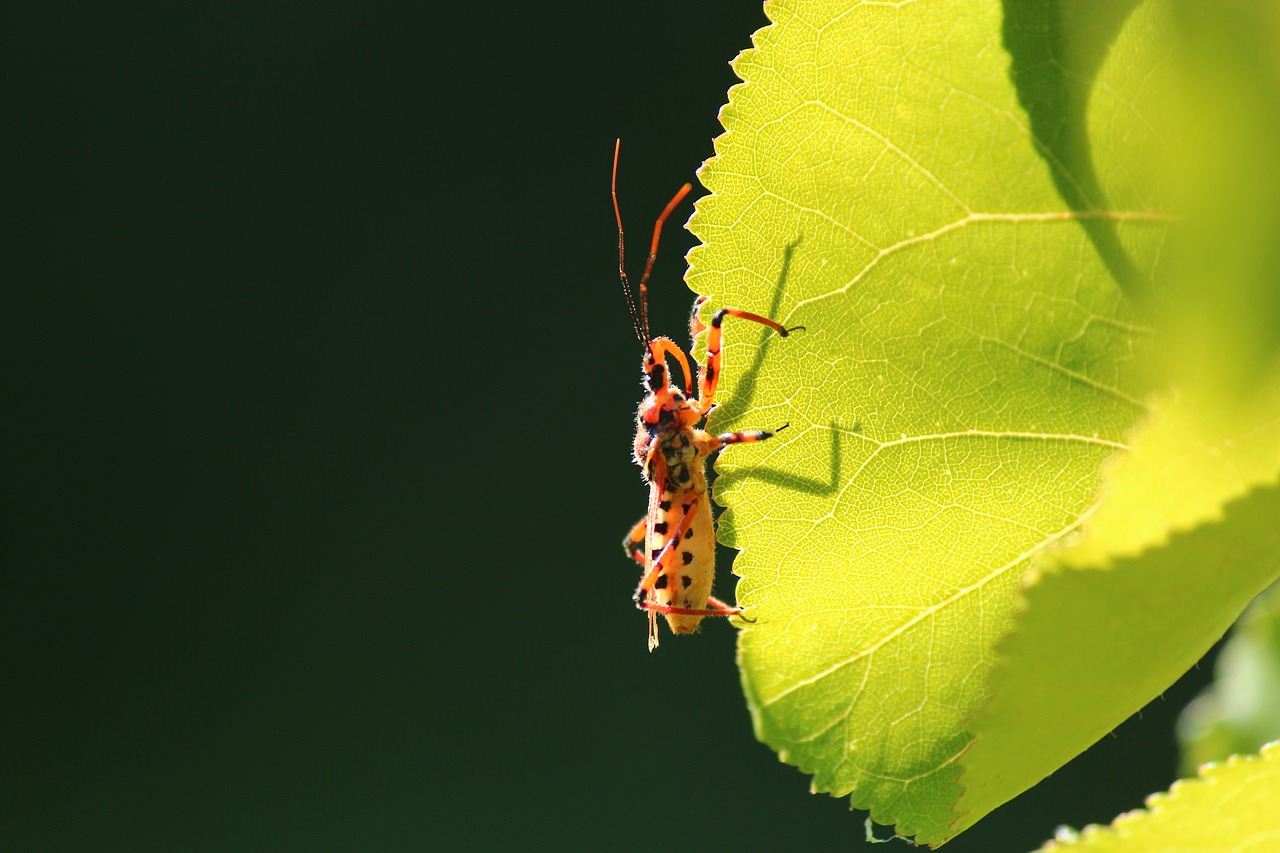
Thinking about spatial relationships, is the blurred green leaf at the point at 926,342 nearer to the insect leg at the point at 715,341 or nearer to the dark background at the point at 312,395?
the insect leg at the point at 715,341

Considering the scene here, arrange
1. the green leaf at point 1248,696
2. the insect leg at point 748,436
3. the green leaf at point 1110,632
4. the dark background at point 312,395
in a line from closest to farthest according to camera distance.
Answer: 1. the green leaf at point 1110,632
2. the insect leg at point 748,436
3. the green leaf at point 1248,696
4. the dark background at point 312,395

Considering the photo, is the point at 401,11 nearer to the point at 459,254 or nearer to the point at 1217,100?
the point at 459,254

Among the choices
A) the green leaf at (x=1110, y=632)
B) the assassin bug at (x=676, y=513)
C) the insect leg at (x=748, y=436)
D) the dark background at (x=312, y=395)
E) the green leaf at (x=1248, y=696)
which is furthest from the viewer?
the dark background at (x=312, y=395)

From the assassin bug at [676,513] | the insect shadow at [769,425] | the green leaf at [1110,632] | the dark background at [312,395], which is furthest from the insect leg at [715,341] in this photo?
the dark background at [312,395]

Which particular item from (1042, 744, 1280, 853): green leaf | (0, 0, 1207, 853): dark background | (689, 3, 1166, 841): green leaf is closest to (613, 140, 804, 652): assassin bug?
(689, 3, 1166, 841): green leaf

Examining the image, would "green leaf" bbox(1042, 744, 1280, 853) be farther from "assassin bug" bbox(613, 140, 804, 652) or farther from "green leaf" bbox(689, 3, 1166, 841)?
"assassin bug" bbox(613, 140, 804, 652)

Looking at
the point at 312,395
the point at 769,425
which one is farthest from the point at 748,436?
the point at 312,395
